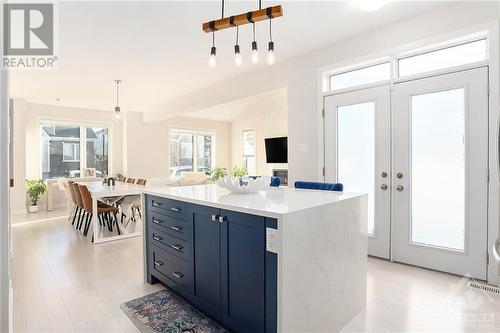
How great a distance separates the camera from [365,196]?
2.19m

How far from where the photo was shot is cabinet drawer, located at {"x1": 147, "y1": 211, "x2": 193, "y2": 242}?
2.19m

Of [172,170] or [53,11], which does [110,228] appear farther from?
[172,170]

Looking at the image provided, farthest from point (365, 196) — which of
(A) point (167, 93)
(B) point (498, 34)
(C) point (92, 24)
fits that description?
(A) point (167, 93)

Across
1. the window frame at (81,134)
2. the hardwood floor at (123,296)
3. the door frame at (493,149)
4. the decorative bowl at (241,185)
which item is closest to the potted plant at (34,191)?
the window frame at (81,134)

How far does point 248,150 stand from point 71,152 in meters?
5.23

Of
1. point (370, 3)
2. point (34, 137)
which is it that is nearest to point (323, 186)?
point (370, 3)

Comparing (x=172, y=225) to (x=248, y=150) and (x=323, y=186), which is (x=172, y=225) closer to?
(x=323, y=186)

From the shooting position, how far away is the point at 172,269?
2.40m

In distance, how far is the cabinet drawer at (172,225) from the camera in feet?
7.18

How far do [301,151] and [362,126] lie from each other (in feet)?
3.06

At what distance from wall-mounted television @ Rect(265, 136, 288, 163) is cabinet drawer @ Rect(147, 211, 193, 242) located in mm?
5682

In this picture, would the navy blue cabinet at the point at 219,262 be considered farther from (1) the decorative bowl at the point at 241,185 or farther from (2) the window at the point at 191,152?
(2) the window at the point at 191,152

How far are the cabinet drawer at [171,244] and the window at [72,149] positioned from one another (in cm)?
623

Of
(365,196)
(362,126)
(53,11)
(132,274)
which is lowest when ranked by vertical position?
(132,274)
